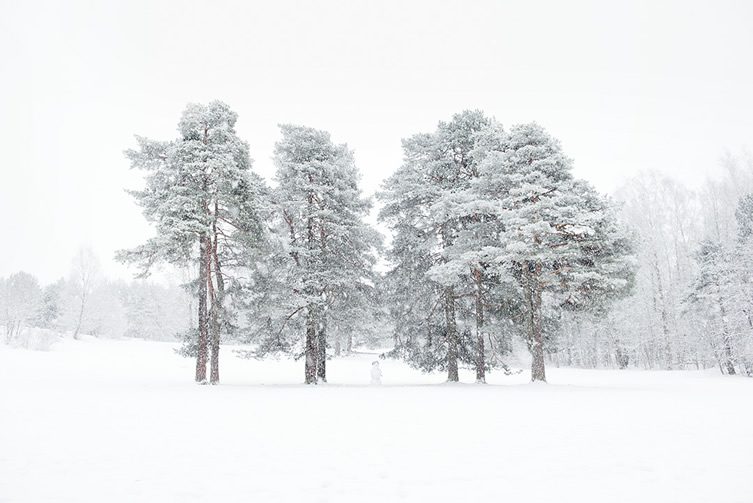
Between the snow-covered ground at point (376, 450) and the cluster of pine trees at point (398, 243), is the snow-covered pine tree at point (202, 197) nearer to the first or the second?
the cluster of pine trees at point (398, 243)

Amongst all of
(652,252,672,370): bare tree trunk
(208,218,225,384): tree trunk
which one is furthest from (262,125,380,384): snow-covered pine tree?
(652,252,672,370): bare tree trunk

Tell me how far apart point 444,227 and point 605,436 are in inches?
600

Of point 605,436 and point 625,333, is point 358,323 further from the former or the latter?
point 625,333

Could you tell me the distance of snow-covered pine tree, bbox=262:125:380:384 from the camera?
2108 centimetres

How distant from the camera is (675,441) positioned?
7.83 meters

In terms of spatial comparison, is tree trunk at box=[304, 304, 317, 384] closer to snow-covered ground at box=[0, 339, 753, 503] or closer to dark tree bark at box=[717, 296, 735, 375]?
snow-covered ground at box=[0, 339, 753, 503]

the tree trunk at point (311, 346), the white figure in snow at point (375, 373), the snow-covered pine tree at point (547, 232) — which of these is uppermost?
the snow-covered pine tree at point (547, 232)

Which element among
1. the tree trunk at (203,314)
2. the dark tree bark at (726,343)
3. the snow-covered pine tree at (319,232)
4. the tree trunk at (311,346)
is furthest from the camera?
the dark tree bark at (726,343)

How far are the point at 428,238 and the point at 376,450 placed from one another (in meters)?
16.0

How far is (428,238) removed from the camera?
2273 cm

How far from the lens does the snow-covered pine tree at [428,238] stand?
876 inches

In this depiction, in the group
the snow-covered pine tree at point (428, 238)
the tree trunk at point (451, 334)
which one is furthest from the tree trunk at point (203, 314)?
the tree trunk at point (451, 334)

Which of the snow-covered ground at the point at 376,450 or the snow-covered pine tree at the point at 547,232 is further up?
the snow-covered pine tree at the point at 547,232

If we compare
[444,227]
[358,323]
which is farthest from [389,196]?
[358,323]
